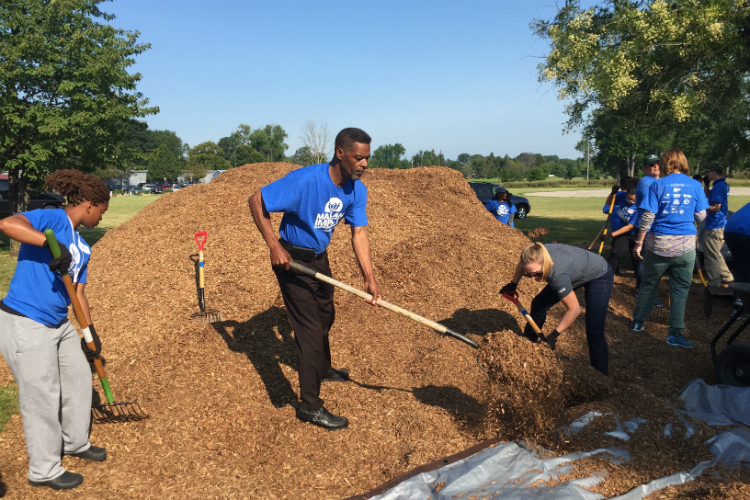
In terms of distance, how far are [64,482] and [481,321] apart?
14.0ft

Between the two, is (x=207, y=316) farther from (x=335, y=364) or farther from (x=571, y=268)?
(x=571, y=268)

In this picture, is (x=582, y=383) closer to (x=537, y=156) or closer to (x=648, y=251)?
(x=648, y=251)

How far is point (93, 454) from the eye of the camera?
330 cm

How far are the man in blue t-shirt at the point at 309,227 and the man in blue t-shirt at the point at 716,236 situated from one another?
20.7 ft

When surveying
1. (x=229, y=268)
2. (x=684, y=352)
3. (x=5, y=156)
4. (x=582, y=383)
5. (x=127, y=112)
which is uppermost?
(x=127, y=112)

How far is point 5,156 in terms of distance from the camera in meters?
10.8

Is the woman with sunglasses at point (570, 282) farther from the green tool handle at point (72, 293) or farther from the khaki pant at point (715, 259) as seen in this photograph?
A: the khaki pant at point (715, 259)

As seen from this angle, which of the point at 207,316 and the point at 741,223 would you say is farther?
the point at 207,316

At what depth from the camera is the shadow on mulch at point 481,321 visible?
228 inches

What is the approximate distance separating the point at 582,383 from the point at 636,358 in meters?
1.77

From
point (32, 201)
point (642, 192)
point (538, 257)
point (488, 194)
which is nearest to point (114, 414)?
point (538, 257)

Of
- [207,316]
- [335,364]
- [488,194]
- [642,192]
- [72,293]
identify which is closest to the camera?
[72,293]

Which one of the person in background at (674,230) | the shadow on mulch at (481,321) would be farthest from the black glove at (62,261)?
the person in background at (674,230)

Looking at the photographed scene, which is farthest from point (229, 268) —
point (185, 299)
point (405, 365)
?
point (405, 365)
